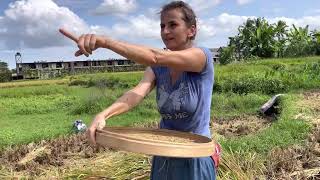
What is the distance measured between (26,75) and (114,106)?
42234mm

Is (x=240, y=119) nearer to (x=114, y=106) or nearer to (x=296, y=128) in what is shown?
(x=296, y=128)

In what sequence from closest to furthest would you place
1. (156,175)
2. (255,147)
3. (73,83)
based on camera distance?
(156,175) < (255,147) < (73,83)

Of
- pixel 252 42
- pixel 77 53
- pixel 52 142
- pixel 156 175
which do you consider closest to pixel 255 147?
pixel 52 142

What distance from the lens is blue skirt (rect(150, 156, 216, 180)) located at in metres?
2.04

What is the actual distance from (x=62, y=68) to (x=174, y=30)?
42272 millimetres

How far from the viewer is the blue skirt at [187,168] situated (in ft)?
→ 6.70

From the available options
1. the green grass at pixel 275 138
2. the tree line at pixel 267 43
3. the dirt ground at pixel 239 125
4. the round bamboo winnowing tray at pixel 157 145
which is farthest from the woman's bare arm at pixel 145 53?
the tree line at pixel 267 43

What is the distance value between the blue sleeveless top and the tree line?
2966 centimetres

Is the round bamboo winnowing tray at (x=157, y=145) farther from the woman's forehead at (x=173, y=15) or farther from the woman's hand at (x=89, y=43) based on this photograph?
the woman's forehead at (x=173, y=15)

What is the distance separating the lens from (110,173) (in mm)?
4047

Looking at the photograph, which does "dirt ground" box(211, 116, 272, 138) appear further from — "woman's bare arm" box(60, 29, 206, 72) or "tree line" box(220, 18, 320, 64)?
"tree line" box(220, 18, 320, 64)

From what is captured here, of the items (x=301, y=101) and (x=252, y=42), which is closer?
(x=301, y=101)

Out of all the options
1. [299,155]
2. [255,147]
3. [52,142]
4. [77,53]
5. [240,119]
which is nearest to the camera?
[77,53]

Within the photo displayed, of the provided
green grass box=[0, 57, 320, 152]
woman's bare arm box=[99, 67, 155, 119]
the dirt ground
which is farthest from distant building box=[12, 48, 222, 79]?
woman's bare arm box=[99, 67, 155, 119]
